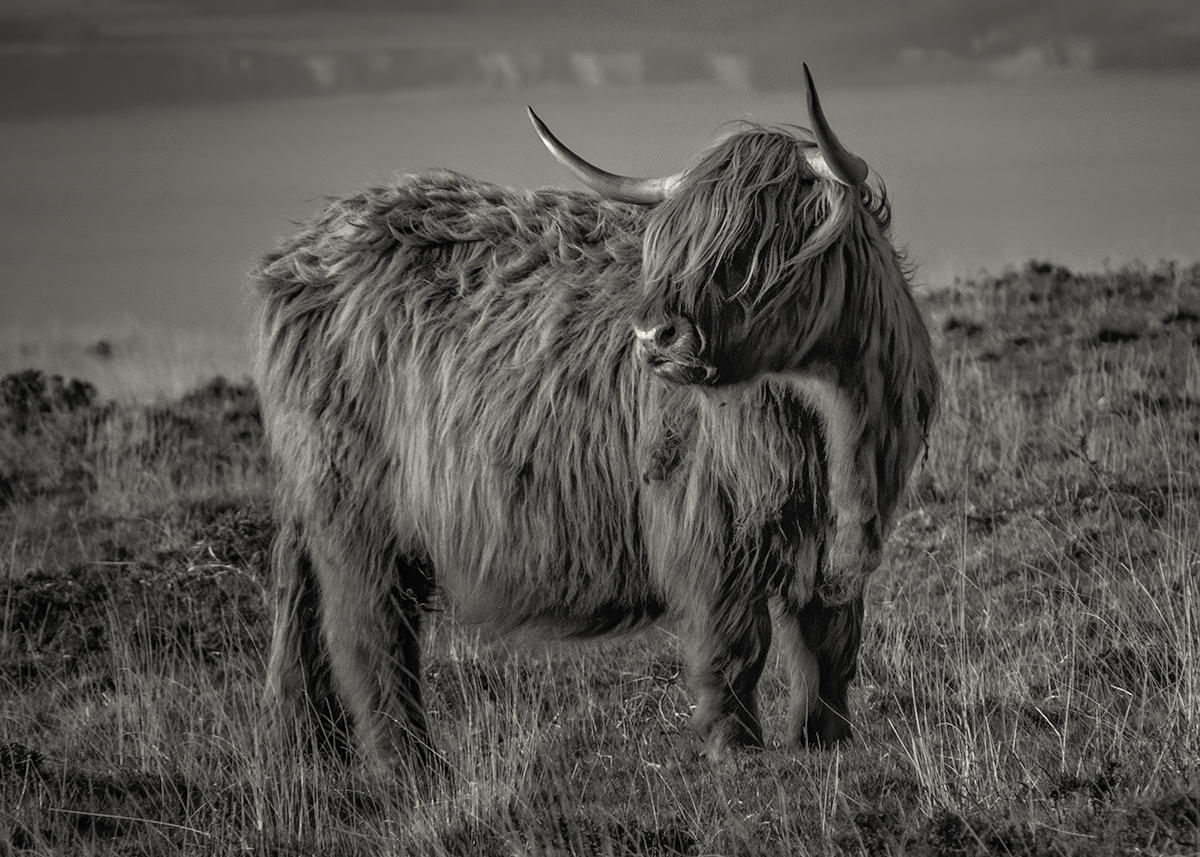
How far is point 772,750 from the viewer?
4.46 m

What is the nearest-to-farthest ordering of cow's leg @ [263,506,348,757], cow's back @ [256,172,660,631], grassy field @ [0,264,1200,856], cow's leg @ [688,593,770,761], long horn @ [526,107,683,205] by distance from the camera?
grassy field @ [0,264,1200,856] → cow's leg @ [688,593,770,761] → long horn @ [526,107,683,205] → cow's back @ [256,172,660,631] → cow's leg @ [263,506,348,757]

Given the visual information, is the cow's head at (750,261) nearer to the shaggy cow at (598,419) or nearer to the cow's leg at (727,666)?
the shaggy cow at (598,419)

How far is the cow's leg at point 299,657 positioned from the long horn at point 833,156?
2.63m

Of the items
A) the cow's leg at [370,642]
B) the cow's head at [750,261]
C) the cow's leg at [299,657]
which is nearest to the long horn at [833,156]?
the cow's head at [750,261]

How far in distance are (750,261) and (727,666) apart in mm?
1340

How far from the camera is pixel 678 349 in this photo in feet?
12.6

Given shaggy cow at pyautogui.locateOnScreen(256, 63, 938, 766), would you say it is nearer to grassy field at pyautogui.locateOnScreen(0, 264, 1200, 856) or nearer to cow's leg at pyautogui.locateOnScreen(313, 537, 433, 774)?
cow's leg at pyautogui.locateOnScreen(313, 537, 433, 774)

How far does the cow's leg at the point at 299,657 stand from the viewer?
17.4 feet

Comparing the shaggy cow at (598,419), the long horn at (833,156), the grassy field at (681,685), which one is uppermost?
the long horn at (833,156)

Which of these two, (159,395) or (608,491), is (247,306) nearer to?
(608,491)

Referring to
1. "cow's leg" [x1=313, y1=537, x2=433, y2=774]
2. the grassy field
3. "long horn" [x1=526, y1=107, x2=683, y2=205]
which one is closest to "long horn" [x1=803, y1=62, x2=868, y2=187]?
"long horn" [x1=526, y1=107, x2=683, y2=205]

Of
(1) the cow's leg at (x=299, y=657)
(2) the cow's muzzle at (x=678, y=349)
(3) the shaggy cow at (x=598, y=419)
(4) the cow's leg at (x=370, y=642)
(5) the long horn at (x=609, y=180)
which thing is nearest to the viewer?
(2) the cow's muzzle at (x=678, y=349)

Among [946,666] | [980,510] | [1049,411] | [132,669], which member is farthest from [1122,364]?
[132,669]

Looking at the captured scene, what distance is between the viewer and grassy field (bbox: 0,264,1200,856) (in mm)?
3707
